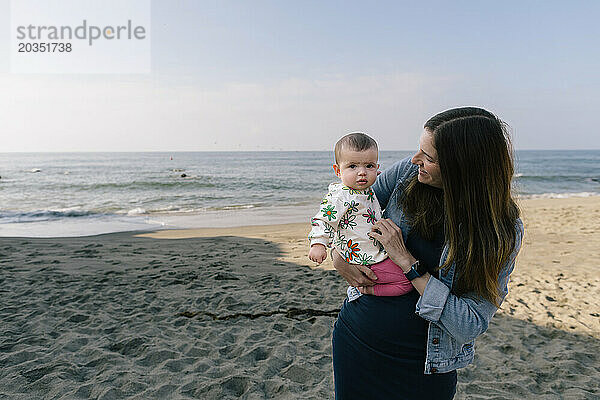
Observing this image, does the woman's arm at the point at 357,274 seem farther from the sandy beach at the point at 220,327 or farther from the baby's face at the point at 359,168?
the sandy beach at the point at 220,327

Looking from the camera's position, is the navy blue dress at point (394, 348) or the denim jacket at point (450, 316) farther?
the navy blue dress at point (394, 348)

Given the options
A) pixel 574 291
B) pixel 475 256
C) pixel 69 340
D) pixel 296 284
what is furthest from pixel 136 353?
pixel 574 291

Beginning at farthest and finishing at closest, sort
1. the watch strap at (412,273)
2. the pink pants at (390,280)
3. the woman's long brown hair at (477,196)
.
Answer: the pink pants at (390,280), the watch strap at (412,273), the woman's long brown hair at (477,196)

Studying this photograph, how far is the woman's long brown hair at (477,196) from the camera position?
1.57 m

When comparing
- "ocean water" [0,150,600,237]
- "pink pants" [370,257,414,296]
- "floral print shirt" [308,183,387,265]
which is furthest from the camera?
"ocean water" [0,150,600,237]

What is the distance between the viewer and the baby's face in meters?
2.02

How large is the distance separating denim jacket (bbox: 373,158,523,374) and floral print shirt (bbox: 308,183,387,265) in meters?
0.16

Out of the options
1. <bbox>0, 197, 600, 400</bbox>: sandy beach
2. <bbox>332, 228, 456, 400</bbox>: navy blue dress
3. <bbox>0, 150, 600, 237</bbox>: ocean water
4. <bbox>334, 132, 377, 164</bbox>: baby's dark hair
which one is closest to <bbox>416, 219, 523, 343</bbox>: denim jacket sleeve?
<bbox>332, 228, 456, 400</bbox>: navy blue dress

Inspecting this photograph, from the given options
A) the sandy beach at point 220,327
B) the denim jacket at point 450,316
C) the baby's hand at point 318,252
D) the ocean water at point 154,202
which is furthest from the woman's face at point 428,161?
the ocean water at point 154,202

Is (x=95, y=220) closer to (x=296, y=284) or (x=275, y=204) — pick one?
(x=275, y=204)

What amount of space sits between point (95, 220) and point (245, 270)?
9.26 metres

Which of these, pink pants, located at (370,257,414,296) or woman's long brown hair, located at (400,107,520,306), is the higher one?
woman's long brown hair, located at (400,107,520,306)

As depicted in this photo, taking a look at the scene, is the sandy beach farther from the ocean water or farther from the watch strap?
the ocean water

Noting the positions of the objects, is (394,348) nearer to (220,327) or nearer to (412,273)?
(412,273)
